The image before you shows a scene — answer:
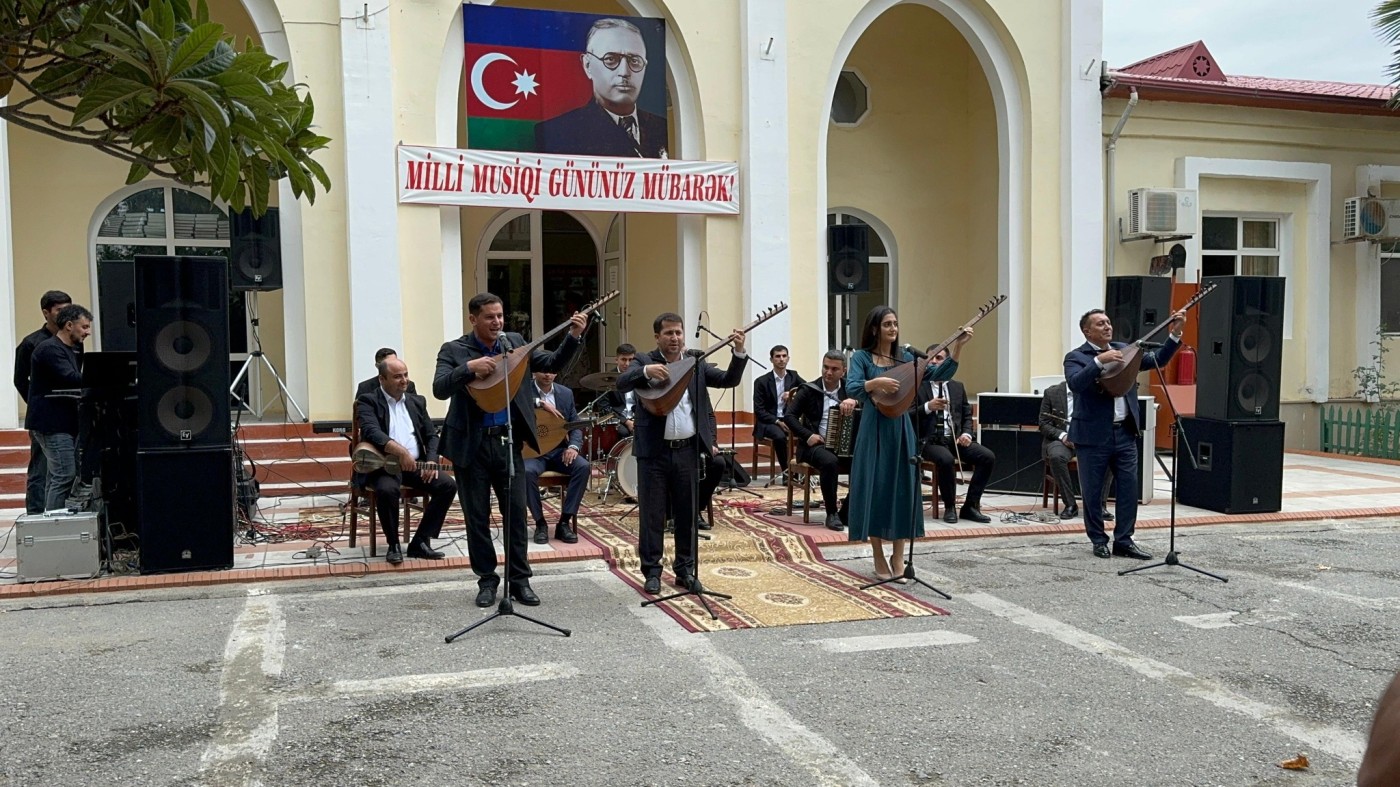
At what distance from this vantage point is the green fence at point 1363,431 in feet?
49.6

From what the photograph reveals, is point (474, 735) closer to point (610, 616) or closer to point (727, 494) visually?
point (610, 616)

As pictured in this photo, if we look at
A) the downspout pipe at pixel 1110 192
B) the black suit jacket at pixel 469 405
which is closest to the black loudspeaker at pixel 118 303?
the black suit jacket at pixel 469 405

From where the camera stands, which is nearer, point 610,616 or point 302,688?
point 302,688

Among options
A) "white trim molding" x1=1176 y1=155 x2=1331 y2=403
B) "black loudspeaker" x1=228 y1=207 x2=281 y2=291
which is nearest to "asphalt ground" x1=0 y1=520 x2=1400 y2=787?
"black loudspeaker" x1=228 y1=207 x2=281 y2=291

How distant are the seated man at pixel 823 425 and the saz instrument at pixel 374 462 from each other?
3.25 metres

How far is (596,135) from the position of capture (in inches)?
481

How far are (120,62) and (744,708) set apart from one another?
3.40 meters

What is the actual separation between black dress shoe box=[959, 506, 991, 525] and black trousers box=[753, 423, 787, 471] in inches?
65.8

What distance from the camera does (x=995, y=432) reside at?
11.4 metres

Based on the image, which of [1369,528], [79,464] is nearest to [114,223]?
[79,464]

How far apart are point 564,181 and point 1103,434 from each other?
20.6 ft

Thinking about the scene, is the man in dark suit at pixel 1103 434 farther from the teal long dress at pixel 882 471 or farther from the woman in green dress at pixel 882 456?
the teal long dress at pixel 882 471

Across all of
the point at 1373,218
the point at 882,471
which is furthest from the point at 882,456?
the point at 1373,218

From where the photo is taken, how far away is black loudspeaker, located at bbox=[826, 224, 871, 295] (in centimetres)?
1366
